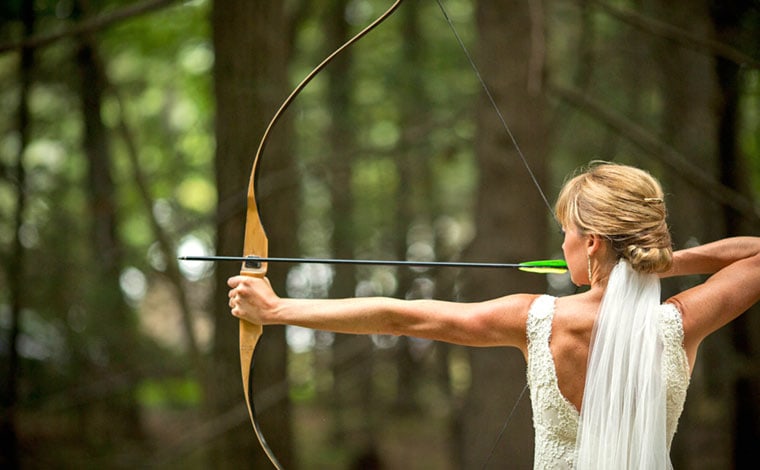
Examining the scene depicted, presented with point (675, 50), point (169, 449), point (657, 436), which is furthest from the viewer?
point (675, 50)

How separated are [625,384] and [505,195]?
2.53m

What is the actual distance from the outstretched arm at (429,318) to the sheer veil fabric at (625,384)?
0.18 meters

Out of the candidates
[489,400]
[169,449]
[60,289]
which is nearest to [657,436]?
[489,400]

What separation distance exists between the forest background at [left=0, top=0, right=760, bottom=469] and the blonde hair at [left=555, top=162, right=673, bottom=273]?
0.92 m

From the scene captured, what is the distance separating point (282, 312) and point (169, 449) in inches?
123

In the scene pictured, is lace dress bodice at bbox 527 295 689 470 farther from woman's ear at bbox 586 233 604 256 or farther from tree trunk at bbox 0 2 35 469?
tree trunk at bbox 0 2 35 469

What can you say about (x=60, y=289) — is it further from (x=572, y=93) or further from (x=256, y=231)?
(x=256, y=231)

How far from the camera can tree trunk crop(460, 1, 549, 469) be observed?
4.24 meters

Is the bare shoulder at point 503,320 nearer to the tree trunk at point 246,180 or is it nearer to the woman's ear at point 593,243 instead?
the woman's ear at point 593,243

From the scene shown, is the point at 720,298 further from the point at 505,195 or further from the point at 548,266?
the point at 505,195

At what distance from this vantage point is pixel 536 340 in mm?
1824

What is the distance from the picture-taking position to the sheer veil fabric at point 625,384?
5.87 feet

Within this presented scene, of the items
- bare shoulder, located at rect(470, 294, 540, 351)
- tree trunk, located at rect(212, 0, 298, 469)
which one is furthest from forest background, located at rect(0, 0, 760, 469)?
bare shoulder, located at rect(470, 294, 540, 351)

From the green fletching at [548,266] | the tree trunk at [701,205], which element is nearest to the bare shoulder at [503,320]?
the green fletching at [548,266]
